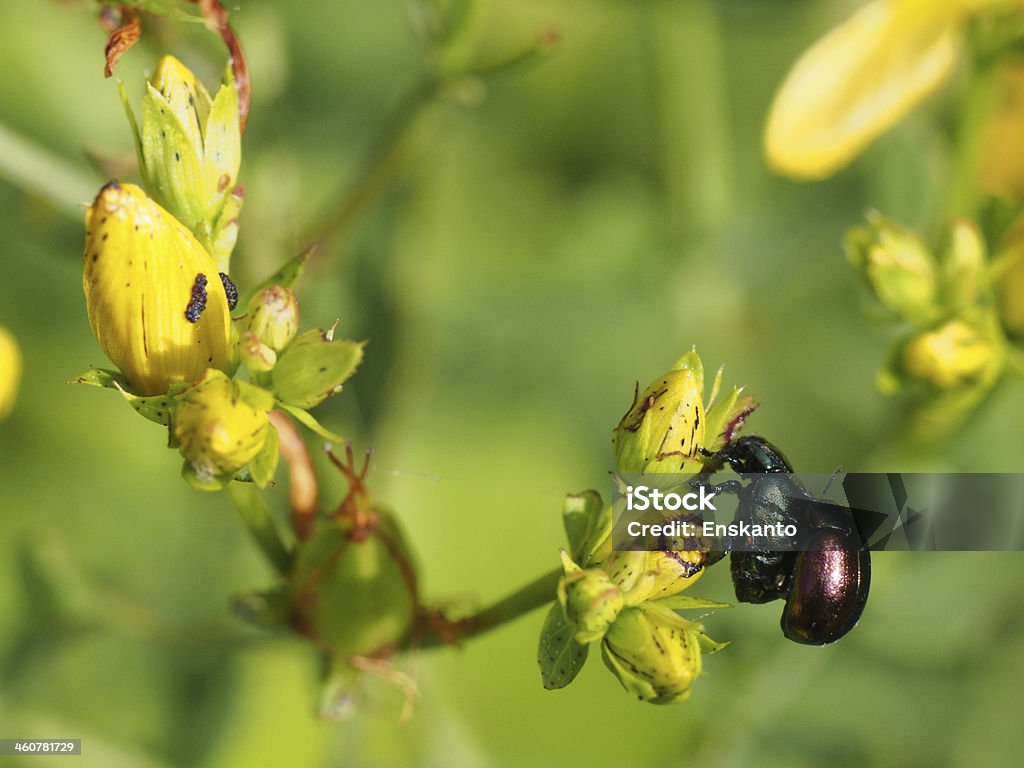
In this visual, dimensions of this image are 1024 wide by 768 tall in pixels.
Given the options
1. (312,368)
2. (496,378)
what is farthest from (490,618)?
(496,378)

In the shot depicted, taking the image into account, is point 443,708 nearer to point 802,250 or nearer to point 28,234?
point 28,234

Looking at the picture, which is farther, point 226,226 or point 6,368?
point 6,368

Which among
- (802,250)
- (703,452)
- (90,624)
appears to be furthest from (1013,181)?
(90,624)

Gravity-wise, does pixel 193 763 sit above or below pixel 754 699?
below

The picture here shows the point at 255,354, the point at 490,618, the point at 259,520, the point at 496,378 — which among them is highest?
the point at 255,354

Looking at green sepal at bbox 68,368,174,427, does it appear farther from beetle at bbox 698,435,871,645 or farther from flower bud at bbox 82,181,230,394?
beetle at bbox 698,435,871,645

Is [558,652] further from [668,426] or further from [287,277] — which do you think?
[287,277]
